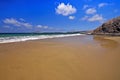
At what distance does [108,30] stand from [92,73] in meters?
43.8

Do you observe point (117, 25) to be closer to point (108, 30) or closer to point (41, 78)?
point (108, 30)

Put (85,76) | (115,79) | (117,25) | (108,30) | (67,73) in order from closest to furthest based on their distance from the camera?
(115,79), (85,76), (67,73), (117,25), (108,30)

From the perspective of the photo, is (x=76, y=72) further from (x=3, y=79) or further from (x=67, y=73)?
(x=3, y=79)

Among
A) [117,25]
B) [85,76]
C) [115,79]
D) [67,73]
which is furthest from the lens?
[117,25]

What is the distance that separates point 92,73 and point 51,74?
43.4 inches

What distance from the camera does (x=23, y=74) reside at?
3545 mm

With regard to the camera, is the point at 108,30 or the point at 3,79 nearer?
the point at 3,79

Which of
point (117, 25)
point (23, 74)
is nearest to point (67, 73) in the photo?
point (23, 74)

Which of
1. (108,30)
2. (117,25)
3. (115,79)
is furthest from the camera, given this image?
(108,30)

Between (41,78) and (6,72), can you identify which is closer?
(41,78)

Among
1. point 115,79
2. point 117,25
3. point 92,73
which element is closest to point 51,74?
point 92,73

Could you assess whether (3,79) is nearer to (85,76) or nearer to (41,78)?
(41,78)

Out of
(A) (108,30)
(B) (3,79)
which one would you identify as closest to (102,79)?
(B) (3,79)

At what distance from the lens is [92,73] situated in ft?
11.7
